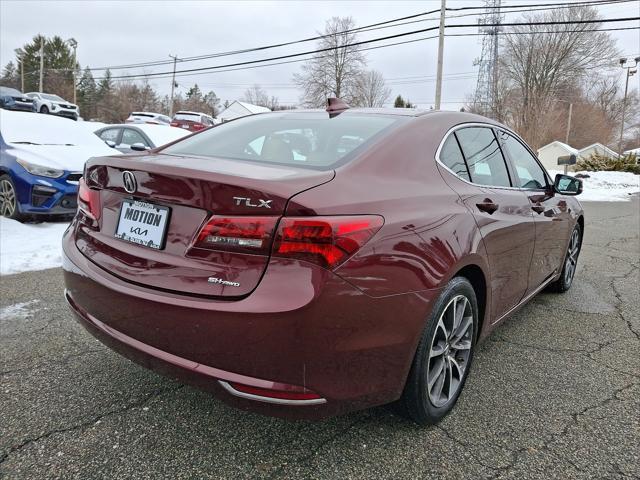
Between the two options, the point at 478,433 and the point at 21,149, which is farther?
the point at 21,149

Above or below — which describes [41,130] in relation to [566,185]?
above

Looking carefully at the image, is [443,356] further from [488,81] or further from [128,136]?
[488,81]

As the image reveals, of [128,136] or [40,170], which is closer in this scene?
[40,170]

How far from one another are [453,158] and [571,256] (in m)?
2.70

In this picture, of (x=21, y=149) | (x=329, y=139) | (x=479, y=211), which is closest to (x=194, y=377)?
(x=329, y=139)

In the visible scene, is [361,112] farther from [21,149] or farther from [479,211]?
[21,149]

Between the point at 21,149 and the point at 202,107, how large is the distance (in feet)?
269

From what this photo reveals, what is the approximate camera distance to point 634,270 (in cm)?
558

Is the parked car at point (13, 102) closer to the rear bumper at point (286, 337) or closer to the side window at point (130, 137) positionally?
the side window at point (130, 137)

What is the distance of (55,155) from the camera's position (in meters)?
6.48

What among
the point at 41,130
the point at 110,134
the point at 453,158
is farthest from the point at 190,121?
the point at 453,158

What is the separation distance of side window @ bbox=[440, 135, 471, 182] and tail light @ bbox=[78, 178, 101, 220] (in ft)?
5.36

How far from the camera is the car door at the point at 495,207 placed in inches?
95.7

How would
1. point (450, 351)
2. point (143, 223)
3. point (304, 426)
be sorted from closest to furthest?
1. point (143, 223)
2. point (304, 426)
3. point (450, 351)
